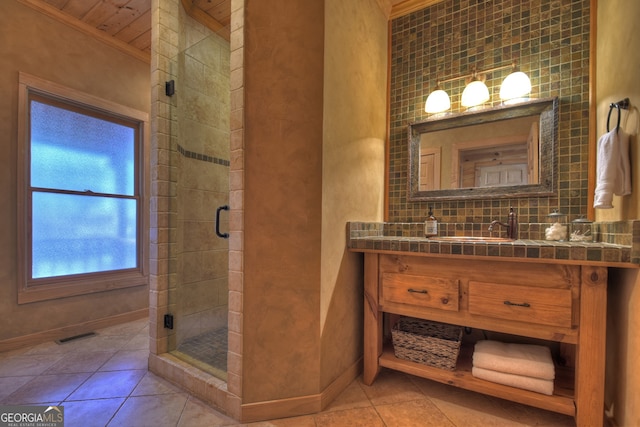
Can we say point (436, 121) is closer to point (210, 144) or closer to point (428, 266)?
point (428, 266)

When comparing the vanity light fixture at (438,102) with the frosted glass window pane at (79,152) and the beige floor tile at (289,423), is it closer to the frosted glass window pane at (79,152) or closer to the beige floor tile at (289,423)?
the beige floor tile at (289,423)

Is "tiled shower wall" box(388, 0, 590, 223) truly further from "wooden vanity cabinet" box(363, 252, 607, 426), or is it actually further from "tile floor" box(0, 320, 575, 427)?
"tile floor" box(0, 320, 575, 427)

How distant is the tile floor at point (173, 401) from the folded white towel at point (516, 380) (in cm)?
19

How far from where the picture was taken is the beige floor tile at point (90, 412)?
4.36ft

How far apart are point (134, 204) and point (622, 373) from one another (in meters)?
3.62

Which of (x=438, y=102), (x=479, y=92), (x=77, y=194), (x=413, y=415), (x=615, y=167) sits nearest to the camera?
(x=615, y=167)

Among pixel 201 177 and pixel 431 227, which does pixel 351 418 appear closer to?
pixel 431 227

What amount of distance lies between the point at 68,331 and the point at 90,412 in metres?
1.32

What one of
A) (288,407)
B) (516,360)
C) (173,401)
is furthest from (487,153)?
(173,401)

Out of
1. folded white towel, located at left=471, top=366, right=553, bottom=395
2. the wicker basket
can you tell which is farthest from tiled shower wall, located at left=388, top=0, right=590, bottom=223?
folded white towel, located at left=471, top=366, right=553, bottom=395

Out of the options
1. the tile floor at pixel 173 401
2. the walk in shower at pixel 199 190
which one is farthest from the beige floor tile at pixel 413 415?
the walk in shower at pixel 199 190

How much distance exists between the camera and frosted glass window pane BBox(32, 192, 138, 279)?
227 cm

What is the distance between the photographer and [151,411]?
1416 mm

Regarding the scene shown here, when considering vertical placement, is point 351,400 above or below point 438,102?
below
